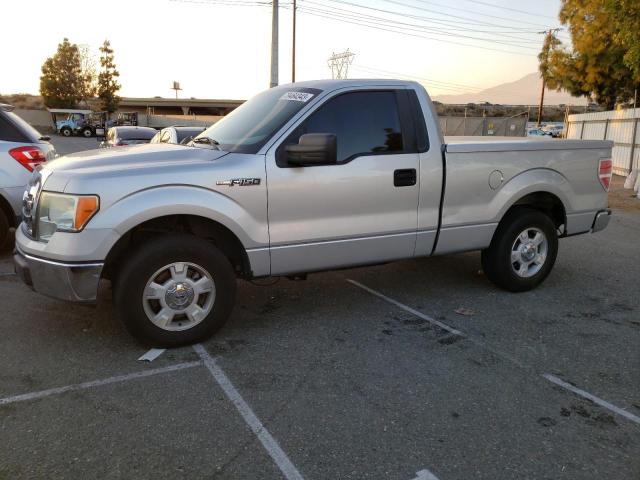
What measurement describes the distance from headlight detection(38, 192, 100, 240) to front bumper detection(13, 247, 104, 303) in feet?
0.73

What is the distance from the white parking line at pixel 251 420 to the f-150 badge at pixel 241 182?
4.08 feet

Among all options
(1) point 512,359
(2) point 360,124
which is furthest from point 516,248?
(2) point 360,124

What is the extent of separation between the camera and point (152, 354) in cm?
398

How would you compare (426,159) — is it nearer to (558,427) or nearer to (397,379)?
(397,379)

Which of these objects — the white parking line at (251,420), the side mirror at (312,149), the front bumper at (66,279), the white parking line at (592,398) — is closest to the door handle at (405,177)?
the side mirror at (312,149)

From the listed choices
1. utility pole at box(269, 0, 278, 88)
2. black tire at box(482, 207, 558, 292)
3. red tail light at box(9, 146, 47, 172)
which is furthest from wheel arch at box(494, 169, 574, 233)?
utility pole at box(269, 0, 278, 88)

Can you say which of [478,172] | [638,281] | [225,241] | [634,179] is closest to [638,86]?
[634,179]

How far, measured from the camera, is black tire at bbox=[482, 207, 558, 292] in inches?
209

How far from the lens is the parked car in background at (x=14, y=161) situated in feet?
20.3

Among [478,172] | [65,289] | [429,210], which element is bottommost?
[65,289]

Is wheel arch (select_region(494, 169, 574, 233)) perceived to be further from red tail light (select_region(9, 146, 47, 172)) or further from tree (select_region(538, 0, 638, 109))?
tree (select_region(538, 0, 638, 109))

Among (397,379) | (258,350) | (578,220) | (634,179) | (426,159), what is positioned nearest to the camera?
(397,379)

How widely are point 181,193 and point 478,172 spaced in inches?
106

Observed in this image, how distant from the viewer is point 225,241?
432 centimetres
